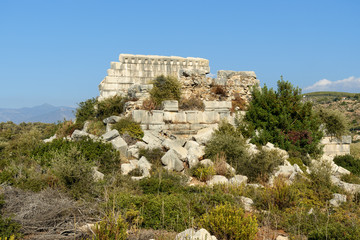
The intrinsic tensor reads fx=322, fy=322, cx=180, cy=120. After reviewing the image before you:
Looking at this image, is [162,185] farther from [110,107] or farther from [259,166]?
[110,107]

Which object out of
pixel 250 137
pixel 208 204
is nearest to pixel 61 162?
pixel 208 204

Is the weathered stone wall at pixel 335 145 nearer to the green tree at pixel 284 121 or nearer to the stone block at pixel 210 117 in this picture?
the green tree at pixel 284 121

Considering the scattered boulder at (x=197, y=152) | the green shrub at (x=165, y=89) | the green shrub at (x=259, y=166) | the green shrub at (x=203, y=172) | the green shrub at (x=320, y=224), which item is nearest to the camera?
the green shrub at (x=320, y=224)

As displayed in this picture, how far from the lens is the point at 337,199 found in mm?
7957

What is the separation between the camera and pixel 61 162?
7.38 meters

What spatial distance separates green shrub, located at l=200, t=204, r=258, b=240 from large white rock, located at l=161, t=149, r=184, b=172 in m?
4.59

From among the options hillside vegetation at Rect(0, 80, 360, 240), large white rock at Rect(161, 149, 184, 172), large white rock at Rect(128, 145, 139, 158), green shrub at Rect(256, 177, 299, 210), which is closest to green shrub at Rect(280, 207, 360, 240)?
hillside vegetation at Rect(0, 80, 360, 240)

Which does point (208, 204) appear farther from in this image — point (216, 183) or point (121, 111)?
point (121, 111)

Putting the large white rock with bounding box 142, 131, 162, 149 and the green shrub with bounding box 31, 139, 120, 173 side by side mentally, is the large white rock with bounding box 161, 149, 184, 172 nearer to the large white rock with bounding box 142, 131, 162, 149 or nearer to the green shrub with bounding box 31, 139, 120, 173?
the large white rock with bounding box 142, 131, 162, 149

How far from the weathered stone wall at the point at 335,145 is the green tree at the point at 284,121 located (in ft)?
4.91

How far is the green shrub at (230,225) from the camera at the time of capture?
5090 millimetres

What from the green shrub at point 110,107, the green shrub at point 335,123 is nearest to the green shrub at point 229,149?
the green shrub at point 110,107

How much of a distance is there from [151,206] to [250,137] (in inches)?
331

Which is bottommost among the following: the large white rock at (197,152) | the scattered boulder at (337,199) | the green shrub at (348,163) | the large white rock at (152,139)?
the green shrub at (348,163)
